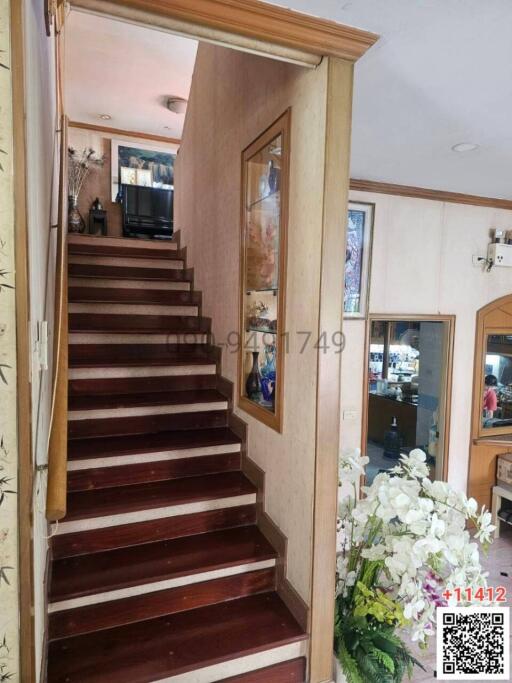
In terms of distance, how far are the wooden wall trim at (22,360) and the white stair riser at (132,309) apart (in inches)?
94.9

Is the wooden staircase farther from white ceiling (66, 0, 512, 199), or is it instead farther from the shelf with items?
white ceiling (66, 0, 512, 199)

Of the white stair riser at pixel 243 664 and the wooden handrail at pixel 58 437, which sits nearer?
the wooden handrail at pixel 58 437

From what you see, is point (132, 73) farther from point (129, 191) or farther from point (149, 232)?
point (149, 232)

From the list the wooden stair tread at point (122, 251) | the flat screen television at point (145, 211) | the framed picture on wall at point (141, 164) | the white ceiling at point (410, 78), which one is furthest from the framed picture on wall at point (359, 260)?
the framed picture on wall at point (141, 164)

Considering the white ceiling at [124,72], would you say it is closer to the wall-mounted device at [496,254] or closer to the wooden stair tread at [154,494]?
the wooden stair tread at [154,494]

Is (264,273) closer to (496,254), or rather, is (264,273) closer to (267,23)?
(267,23)

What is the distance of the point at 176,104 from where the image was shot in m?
5.11

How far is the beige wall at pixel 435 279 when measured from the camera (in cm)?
362

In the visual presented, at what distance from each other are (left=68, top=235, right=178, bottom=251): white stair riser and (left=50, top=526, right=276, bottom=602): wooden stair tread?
3.10 meters

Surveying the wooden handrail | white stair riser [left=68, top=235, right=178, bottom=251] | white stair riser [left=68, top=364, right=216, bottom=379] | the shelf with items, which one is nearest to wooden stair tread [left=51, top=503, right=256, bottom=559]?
the wooden handrail

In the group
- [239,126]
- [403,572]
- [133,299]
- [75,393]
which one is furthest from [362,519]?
[133,299]

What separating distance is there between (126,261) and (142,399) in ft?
5.75

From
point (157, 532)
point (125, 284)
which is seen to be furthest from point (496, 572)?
point (125, 284)

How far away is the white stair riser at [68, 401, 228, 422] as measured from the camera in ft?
8.35
